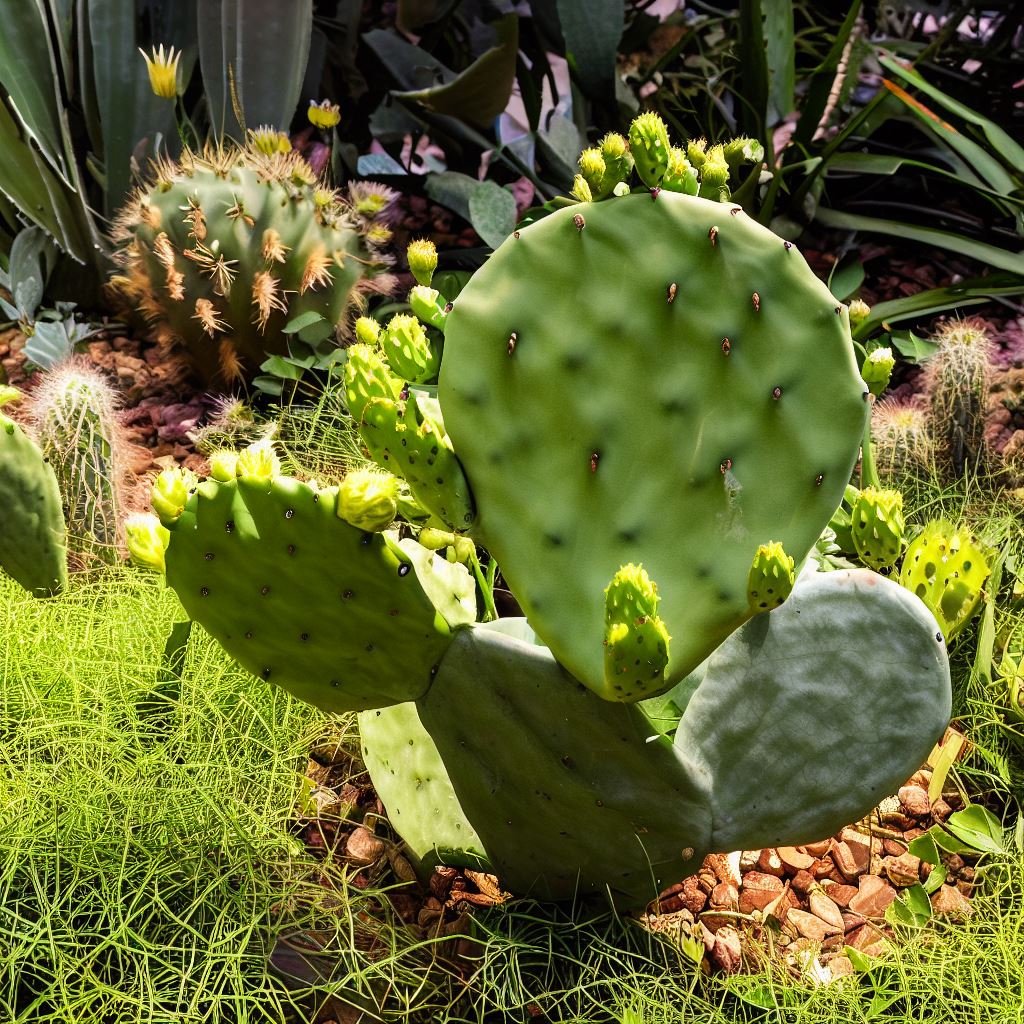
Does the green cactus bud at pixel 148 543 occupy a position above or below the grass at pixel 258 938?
above

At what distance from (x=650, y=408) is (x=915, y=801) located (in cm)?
82

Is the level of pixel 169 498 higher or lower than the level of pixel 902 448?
higher

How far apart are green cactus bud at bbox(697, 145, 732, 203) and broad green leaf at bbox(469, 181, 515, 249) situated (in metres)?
1.22

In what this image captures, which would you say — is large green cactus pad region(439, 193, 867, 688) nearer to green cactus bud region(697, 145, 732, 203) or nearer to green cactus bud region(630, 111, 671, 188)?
green cactus bud region(630, 111, 671, 188)

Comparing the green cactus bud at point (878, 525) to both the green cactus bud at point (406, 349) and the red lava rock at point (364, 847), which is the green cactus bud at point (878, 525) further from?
the red lava rock at point (364, 847)

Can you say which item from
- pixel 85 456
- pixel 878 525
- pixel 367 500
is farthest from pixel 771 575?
pixel 85 456

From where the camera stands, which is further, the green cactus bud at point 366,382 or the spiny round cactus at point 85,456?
the spiny round cactus at point 85,456

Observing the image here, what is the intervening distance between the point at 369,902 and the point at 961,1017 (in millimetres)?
703

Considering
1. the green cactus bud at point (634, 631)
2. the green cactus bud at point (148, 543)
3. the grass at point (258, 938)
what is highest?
the green cactus bud at point (634, 631)

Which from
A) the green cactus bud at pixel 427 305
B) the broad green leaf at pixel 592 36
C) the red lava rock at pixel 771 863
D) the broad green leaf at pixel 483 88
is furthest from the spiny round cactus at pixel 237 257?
the red lava rock at pixel 771 863

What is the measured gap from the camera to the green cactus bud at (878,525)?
1268mm

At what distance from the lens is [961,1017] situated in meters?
1.33

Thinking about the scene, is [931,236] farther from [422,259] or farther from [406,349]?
[406,349]

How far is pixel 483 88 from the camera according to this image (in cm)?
273
